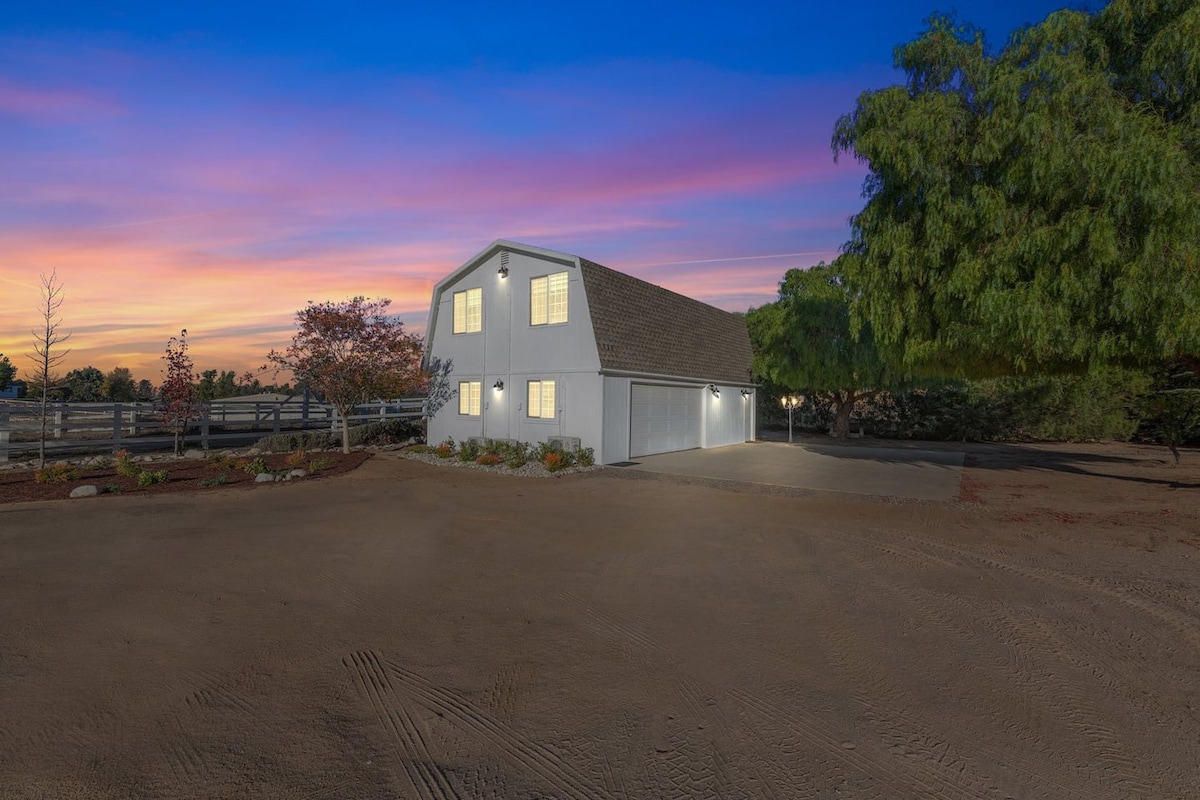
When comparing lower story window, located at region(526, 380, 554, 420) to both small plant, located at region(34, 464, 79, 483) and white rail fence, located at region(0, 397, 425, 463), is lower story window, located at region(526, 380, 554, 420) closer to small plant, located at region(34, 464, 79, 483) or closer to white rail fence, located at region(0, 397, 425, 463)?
white rail fence, located at region(0, 397, 425, 463)

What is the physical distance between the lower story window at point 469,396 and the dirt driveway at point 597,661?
9850 mm

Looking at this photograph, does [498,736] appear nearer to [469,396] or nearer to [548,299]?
[548,299]

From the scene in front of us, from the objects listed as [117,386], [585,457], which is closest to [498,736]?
[585,457]

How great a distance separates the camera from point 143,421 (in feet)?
56.2

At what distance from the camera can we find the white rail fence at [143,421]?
13656mm

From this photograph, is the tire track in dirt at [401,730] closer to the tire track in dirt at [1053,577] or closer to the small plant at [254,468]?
the tire track in dirt at [1053,577]

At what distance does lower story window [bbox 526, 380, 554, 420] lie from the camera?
15.5m

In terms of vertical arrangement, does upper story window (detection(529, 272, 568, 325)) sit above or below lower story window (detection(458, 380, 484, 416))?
above

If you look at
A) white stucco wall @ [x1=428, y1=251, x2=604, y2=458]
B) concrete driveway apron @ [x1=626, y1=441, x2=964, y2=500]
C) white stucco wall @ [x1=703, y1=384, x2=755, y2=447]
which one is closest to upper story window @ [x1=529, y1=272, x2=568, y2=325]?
white stucco wall @ [x1=428, y1=251, x2=604, y2=458]

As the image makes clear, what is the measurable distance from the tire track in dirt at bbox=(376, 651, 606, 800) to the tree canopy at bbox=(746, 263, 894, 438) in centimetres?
1918

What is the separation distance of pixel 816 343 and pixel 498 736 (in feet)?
66.2

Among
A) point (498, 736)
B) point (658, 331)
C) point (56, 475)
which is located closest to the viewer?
point (498, 736)

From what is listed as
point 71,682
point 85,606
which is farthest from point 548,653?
point 85,606

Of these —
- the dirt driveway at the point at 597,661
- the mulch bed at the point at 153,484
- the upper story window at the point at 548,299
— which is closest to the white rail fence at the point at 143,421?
the mulch bed at the point at 153,484
